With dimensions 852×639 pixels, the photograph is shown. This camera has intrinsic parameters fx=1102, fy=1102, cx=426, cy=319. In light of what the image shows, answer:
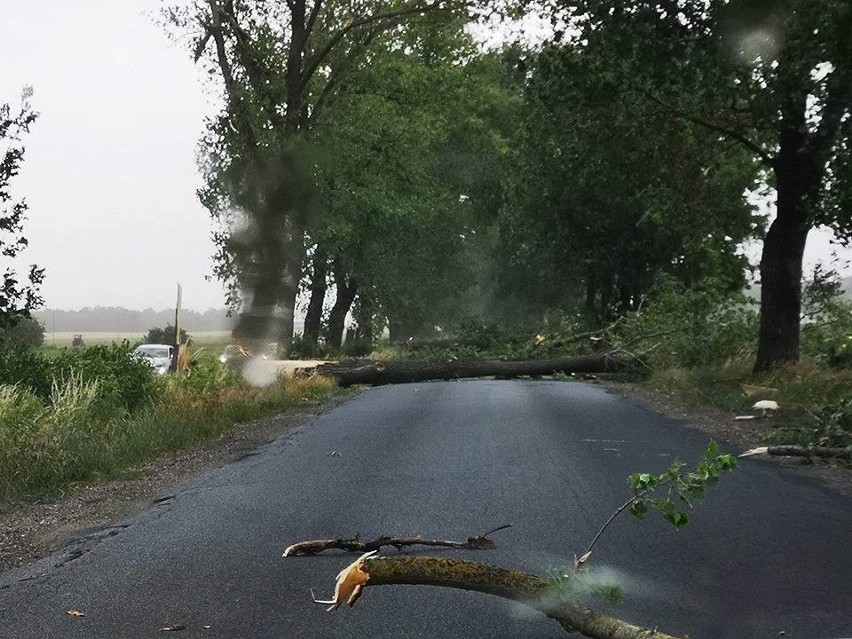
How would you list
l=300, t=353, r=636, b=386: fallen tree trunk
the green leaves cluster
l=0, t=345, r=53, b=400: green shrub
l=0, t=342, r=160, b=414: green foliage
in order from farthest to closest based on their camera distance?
l=300, t=353, r=636, b=386: fallen tree trunk
l=0, t=342, r=160, b=414: green foliage
l=0, t=345, r=53, b=400: green shrub
the green leaves cluster

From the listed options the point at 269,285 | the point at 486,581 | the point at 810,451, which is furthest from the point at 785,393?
the point at 486,581

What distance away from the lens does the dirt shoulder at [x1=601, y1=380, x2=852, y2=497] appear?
1109 cm

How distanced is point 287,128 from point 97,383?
52.4ft

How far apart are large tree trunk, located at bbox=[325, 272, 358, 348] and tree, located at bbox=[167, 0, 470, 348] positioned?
14.1 m

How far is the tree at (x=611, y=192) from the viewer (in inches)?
811

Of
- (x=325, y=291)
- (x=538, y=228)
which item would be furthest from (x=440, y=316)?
(x=538, y=228)

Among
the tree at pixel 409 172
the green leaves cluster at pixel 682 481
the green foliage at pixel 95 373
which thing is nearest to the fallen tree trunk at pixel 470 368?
the tree at pixel 409 172

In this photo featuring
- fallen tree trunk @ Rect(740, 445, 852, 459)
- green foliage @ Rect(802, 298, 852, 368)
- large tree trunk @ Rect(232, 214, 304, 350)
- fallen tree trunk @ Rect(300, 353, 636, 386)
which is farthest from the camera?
fallen tree trunk @ Rect(300, 353, 636, 386)

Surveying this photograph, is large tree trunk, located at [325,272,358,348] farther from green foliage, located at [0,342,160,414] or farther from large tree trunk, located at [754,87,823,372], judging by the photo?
green foliage, located at [0,342,160,414]

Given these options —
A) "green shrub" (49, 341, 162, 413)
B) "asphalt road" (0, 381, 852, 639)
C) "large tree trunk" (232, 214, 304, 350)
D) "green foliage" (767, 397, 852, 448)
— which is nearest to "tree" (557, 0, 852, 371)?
"green foliage" (767, 397, 852, 448)

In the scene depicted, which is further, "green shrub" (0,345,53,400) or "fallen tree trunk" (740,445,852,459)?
"green shrub" (0,345,53,400)

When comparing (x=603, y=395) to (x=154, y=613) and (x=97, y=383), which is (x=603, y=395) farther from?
(x=154, y=613)

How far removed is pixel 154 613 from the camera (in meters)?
5.82

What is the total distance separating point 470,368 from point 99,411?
14829mm
